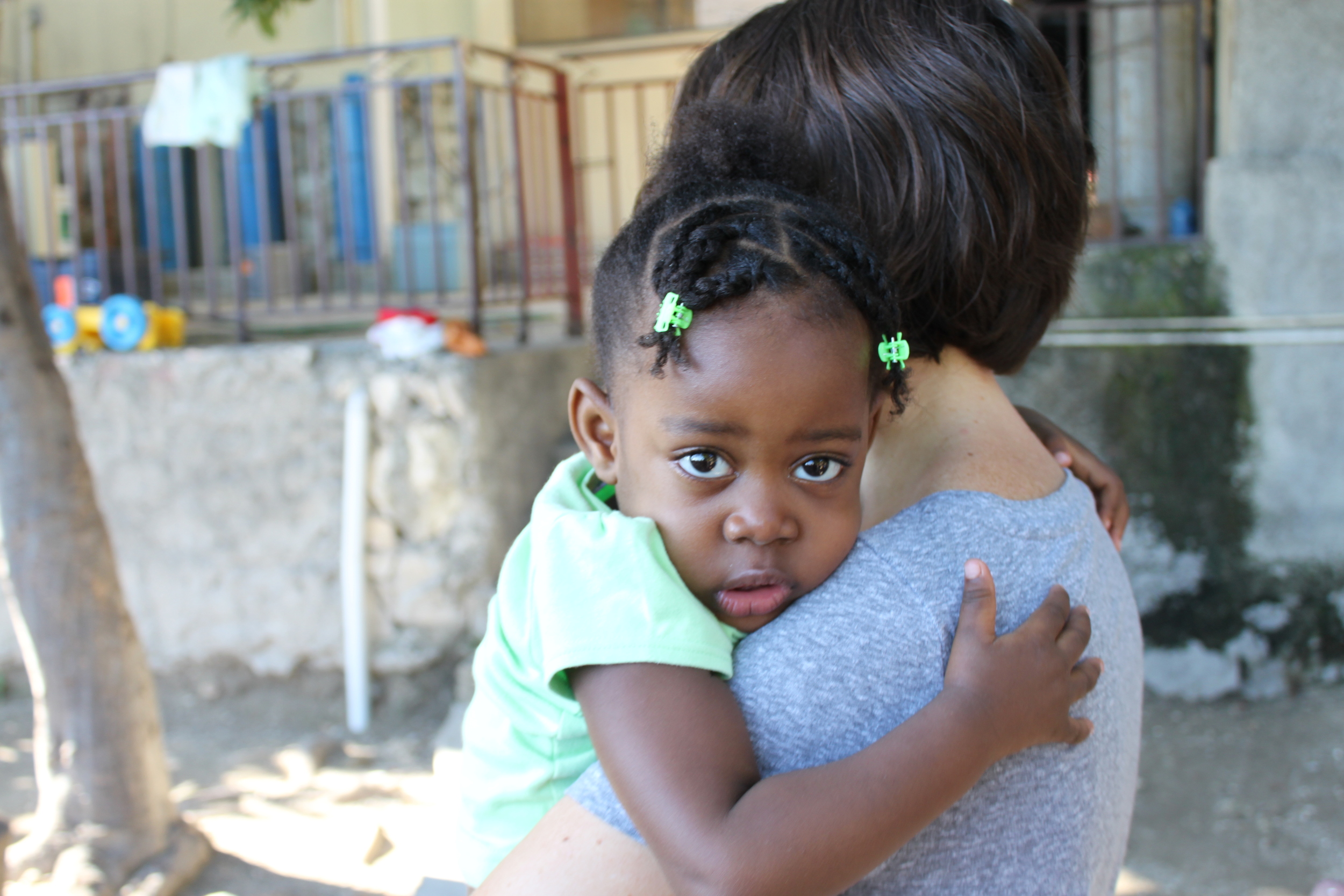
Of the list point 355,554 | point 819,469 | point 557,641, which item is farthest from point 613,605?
point 355,554

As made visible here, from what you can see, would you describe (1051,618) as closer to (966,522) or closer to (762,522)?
(966,522)

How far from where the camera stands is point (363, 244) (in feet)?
24.5

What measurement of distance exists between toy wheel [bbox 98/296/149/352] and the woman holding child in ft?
13.7

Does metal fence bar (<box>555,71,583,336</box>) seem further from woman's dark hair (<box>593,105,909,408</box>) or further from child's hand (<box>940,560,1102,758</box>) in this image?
child's hand (<box>940,560,1102,758</box>)

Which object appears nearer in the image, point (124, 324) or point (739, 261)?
point (739, 261)

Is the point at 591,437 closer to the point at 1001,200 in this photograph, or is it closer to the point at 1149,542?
the point at 1001,200

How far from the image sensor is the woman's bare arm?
3.13 feet

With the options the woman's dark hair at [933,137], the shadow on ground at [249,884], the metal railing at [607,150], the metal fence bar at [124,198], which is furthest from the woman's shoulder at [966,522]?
the metal railing at [607,150]

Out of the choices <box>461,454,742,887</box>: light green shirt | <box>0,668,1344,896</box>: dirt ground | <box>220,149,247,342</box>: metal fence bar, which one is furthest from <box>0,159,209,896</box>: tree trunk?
<box>461,454,742,887</box>: light green shirt

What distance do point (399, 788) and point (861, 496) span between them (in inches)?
130

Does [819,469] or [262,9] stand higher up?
[262,9]

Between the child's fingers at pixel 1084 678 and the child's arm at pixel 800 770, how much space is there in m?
0.02

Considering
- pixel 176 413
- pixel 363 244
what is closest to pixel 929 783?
pixel 176 413

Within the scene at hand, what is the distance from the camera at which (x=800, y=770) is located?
100 centimetres
